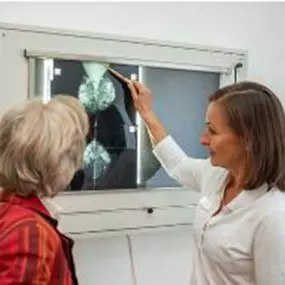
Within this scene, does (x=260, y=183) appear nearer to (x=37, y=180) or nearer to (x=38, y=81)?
(x=37, y=180)

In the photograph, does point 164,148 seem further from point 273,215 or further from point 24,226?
point 24,226

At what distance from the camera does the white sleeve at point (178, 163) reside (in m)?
1.92

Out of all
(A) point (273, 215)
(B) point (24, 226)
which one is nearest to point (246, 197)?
(A) point (273, 215)

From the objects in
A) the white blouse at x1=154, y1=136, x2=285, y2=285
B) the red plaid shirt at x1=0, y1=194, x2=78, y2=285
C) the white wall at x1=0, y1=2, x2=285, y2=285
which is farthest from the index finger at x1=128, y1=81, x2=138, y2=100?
the red plaid shirt at x1=0, y1=194, x2=78, y2=285

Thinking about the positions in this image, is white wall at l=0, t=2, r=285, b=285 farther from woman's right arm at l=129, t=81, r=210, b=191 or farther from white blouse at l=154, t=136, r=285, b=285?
white blouse at l=154, t=136, r=285, b=285

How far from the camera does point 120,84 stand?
1.96 metres

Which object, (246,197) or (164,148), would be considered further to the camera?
(164,148)

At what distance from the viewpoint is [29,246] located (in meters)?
1.09

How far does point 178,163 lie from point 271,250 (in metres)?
0.59

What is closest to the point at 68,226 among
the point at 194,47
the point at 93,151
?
the point at 93,151

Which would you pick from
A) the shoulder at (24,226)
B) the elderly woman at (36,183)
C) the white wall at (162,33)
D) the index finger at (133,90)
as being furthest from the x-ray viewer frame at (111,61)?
the shoulder at (24,226)

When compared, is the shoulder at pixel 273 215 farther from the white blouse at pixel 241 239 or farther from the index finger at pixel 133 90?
the index finger at pixel 133 90

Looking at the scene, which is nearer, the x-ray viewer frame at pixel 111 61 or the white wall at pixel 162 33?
the x-ray viewer frame at pixel 111 61

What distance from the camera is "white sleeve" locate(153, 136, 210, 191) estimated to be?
192 cm
